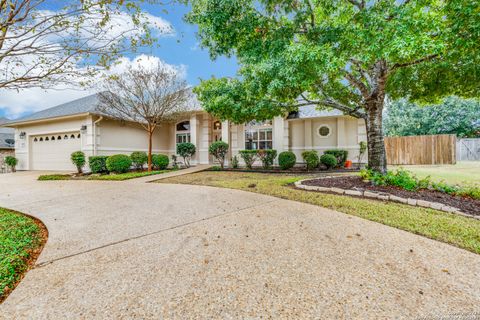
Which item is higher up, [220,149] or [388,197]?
[220,149]

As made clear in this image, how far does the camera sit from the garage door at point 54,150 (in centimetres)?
1251

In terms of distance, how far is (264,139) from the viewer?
12891mm

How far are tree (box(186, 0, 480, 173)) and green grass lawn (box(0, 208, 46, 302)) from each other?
15.7 ft

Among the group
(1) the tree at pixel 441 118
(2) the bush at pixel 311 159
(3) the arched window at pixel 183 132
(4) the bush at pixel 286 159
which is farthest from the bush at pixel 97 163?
(1) the tree at pixel 441 118

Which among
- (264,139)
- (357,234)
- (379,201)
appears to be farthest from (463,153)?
(357,234)

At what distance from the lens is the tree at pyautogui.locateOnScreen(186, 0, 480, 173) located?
4102 mm

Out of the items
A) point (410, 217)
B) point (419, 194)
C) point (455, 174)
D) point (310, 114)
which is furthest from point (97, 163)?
point (455, 174)

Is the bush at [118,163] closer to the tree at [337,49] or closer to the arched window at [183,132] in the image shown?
the arched window at [183,132]

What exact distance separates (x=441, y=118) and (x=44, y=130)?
100ft

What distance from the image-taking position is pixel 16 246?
283 cm

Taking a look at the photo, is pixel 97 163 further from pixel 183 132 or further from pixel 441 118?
pixel 441 118

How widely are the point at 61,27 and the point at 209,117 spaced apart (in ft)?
33.2

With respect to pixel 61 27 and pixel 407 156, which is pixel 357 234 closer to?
pixel 61 27

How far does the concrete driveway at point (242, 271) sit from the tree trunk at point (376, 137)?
319cm
